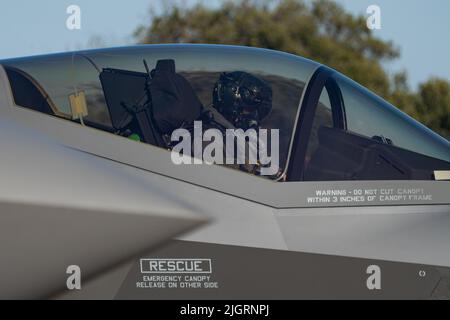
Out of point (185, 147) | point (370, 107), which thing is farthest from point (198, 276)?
point (370, 107)

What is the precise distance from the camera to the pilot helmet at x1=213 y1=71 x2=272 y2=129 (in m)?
5.38

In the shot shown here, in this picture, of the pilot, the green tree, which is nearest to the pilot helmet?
the pilot

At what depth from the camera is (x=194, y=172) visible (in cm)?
508

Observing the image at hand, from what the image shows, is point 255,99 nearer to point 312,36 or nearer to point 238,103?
point 238,103

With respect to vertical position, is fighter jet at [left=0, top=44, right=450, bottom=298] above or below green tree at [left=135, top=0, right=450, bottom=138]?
below

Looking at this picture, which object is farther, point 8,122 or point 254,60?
point 254,60

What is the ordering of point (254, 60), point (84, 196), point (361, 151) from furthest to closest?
point (254, 60), point (361, 151), point (84, 196)

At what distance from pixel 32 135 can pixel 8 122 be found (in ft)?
0.59

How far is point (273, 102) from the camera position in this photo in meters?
5.42

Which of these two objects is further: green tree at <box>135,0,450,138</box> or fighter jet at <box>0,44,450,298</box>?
green tree at <box>135,0,450,138</box>

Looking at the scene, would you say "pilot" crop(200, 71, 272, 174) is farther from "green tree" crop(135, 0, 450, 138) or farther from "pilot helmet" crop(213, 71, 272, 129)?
"green tree" crop(135, 0, 450, 138)

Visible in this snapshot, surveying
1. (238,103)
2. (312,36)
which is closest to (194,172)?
(238,103)
